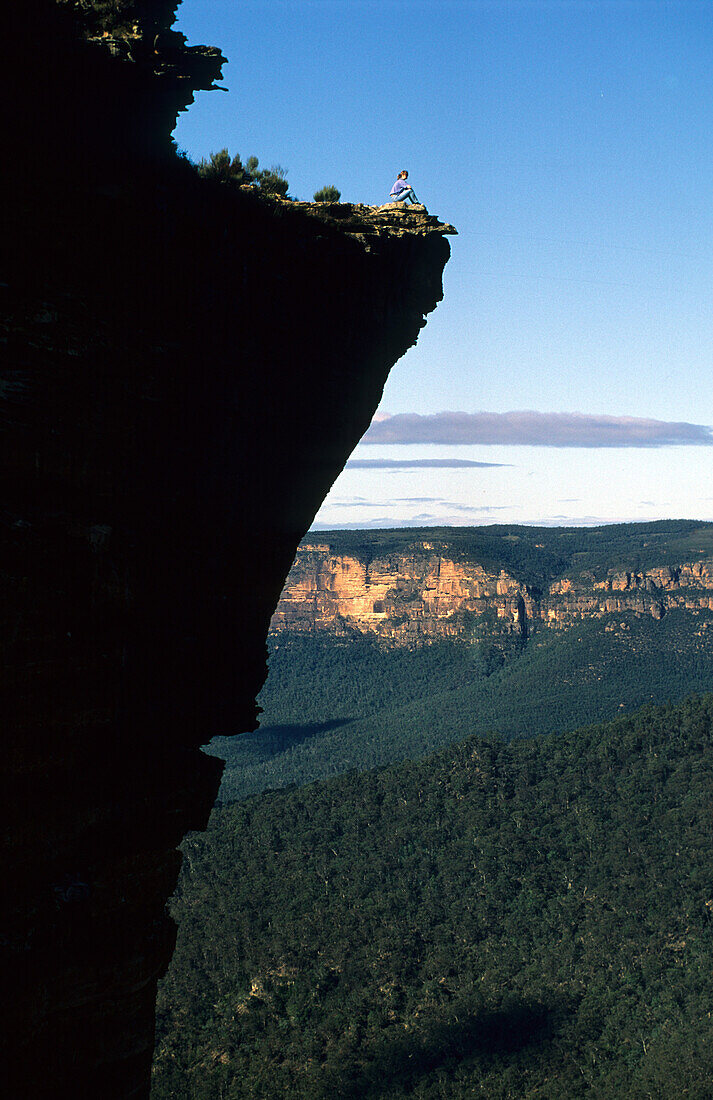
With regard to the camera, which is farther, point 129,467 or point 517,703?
point 517,703

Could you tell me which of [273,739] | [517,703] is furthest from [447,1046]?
[273,739]

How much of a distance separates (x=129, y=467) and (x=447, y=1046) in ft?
179

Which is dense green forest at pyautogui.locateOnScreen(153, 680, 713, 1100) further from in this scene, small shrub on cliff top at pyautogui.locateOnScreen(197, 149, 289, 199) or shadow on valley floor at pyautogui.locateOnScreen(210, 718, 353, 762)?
shadow on valley floor at pyautogui.locateOnScreen(210, 718, 353, 762)

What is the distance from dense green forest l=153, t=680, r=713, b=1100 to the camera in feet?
183

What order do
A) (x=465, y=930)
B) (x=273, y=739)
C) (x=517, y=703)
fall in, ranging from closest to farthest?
1. (x=465, y=930)
2. (x=517, y=703)
3. (x=273, y=739)

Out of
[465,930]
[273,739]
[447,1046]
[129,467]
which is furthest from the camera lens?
[273,739]

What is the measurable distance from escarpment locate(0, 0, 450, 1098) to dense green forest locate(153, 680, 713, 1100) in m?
45.7

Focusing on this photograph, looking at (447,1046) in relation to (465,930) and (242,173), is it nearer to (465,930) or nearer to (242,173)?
(465,930)

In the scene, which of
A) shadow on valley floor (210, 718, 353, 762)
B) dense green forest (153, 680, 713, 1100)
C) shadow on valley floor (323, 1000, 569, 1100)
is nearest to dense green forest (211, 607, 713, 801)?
shadow on valley floor (210, 718, 353, 762)

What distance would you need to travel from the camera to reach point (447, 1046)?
57.8 metres

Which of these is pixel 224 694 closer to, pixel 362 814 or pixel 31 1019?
pixel 31 1019

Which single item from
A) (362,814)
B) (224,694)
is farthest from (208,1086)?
(224,694)

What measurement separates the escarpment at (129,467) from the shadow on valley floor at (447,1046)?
45.2 meters

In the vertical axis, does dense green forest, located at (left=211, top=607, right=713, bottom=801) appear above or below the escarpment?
below
